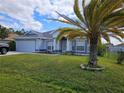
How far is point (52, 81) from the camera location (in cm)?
1354

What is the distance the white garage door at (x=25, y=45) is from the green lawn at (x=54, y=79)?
25881mm

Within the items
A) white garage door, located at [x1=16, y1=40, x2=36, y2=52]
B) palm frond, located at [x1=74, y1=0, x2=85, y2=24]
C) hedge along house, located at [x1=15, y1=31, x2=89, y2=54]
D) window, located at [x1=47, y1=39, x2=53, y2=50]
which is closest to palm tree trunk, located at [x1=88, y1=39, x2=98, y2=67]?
palm frond, located at [x1=74, y1=0, x2=85, y2=24]

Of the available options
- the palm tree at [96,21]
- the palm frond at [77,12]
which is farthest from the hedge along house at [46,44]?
the palm frond at [77,12]

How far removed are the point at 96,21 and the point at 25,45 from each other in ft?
99.7

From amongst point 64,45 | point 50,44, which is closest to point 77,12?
point 64,45

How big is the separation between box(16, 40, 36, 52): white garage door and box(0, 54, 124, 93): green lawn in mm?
25881

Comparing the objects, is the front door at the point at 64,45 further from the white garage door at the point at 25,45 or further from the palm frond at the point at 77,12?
the palm frond at the point at 77,12

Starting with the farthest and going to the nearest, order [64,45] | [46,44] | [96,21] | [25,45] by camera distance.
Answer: [25,45], [46,44], [64,45], [96,21]

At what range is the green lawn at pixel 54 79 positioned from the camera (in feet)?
37.5

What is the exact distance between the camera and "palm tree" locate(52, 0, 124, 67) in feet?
55.3

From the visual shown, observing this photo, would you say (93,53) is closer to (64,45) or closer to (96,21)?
(96,21)

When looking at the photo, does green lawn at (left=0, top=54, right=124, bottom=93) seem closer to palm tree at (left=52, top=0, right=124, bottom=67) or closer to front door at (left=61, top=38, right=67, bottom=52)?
palm tree at (left=52, top=0, right=124, bottom=67)

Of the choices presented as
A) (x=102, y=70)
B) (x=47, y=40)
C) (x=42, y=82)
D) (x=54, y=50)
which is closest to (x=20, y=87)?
(x=42, y=82)

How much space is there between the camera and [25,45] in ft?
152
